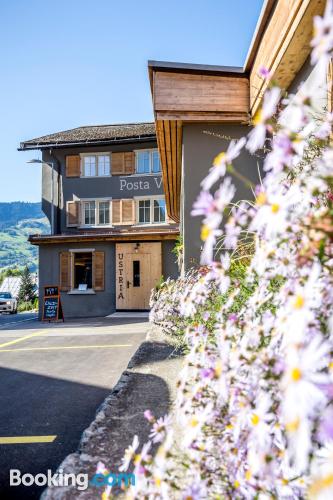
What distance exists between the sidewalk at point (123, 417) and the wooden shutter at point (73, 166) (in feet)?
50.9

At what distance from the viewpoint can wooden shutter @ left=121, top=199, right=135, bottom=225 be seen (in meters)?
18.3

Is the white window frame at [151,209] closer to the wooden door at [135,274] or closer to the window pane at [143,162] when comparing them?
the window pane at [143,162]

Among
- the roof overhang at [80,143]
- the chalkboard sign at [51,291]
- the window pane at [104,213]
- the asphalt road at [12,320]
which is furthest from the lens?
the window pane at [104,213]

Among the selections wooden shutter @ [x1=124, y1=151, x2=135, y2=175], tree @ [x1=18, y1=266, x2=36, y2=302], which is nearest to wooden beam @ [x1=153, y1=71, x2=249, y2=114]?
wooden shutter @ [x1=124, y1=151, x2=135, y2=175]

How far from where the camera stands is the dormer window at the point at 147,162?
18.4 m

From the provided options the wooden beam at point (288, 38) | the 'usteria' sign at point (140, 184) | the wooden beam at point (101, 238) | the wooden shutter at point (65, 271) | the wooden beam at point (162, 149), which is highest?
the 'usteria' sign at point (140, 184)

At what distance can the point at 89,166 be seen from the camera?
19.0m

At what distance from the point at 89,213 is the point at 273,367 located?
1850 centimetres

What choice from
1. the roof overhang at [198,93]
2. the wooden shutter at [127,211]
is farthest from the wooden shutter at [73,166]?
the roof overhang at [198,93]

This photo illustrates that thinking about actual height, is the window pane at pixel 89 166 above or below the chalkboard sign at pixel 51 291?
above

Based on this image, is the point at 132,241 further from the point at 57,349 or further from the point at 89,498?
the point at 89,498

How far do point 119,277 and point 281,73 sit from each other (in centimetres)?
1284

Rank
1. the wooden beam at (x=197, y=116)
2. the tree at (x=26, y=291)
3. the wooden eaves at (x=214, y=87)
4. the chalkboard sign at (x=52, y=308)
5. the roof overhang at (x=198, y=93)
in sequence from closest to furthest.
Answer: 1. the wooden eaves at (x=214, y=87)
2. the roof overhang at (x=198, y=93)
3. the wooden beam at (x=197, y=116)
4. the chalkboard sign at (x=52, y=308)
5. the tree at (x=26, y=291)

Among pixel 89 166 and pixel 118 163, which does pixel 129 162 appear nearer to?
pixel 118 163
